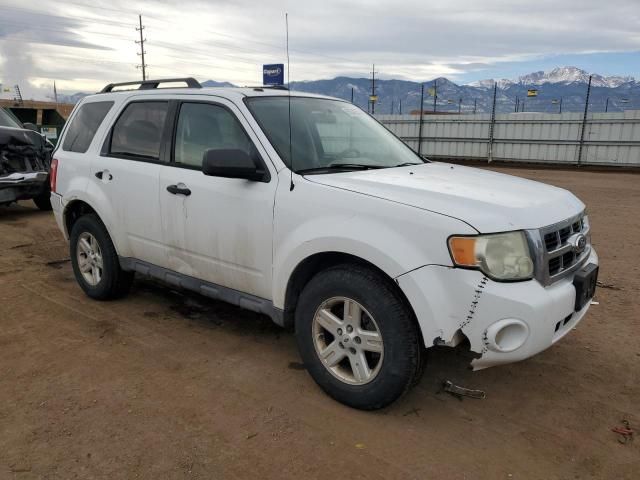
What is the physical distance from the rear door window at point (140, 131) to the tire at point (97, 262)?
724 mm

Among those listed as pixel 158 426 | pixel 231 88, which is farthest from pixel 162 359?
pixel 231 88

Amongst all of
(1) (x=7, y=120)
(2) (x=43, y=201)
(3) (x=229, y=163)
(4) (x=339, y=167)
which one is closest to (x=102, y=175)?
(3) (x=229, y=163)

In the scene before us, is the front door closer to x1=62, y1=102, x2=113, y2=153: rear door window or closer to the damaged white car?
x1=62, y1=102, x2=113, y2=153: rear door window

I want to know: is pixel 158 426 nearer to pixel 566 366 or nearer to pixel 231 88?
pixel 231 88

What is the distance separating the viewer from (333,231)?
9.71 ft

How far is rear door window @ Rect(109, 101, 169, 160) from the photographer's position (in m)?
4.17

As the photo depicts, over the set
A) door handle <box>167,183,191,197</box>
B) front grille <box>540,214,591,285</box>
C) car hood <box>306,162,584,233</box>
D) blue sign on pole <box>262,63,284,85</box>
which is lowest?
front grille <box>540,214,591,285</box>

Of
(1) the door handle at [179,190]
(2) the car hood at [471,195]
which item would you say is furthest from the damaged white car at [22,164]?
(2) the car hood at [471,195]

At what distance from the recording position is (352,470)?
8.51 feet

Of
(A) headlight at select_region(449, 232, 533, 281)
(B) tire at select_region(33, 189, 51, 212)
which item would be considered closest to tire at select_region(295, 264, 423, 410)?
(A) headlight at select_region(449, 232, 533, 281)

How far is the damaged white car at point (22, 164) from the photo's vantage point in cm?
888

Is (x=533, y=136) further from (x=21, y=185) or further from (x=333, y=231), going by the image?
(x=333, y=231)

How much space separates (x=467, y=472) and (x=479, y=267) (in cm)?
101

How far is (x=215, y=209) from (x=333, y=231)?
1023mm
